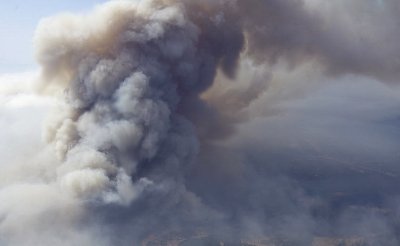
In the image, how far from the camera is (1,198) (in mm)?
39469

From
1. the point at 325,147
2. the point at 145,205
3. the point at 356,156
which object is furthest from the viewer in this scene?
the point at 325,147

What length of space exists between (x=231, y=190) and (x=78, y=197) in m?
23.8

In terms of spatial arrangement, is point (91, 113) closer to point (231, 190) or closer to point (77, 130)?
point (77, 130)

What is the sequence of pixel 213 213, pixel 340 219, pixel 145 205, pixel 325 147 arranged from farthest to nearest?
pixel 325 147, pixel 340 219, pixel 213 213, pixel 145 205

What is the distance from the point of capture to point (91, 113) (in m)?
39.8

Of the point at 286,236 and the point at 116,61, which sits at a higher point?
the point at 116,61

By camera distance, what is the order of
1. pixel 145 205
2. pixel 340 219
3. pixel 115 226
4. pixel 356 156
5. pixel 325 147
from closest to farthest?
pixel 115 226
pixel 145 205
pixel 340 219
pixel 356 156
pixel 325 147

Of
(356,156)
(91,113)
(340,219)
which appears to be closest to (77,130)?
(91,113)

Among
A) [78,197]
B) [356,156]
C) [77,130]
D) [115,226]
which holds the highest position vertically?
[356,156]

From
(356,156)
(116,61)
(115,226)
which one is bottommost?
(115,226)

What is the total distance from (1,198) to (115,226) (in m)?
11.6

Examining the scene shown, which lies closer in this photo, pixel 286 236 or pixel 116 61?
pixel 116 61

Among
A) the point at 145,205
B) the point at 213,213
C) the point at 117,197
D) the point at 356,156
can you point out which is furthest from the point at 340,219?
the point at 356,156

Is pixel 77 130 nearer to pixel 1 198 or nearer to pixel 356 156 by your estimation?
pixel 1 198
